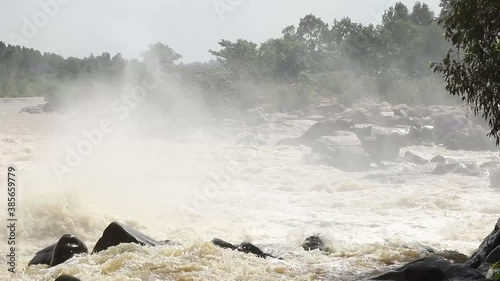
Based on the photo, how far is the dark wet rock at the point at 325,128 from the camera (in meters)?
34.1

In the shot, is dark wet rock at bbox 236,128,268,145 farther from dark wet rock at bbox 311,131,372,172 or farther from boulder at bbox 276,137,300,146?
dark wet rock at bbox 311,131,372,172

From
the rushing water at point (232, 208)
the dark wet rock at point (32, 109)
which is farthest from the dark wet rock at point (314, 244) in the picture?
the dark wet rock at point (32, 109)

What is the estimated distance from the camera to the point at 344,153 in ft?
88.8

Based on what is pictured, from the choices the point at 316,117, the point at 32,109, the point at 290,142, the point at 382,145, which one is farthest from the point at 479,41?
the point at 32,109

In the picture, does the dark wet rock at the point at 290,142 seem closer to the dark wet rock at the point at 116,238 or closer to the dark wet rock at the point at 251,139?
the dark wet rock at the point at 251,139

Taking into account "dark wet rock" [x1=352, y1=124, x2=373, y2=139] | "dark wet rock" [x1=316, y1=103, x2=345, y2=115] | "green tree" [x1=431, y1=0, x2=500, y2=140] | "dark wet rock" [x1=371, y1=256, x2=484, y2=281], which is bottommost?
"dark wet rock" [x1=371, y1=256, x2=484, y2=281]

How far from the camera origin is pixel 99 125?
3888 cm

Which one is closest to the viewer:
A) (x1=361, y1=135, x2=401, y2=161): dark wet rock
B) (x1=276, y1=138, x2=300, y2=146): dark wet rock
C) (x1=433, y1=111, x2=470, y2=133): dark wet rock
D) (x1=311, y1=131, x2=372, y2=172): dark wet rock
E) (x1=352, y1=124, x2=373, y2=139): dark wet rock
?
(x1=311, y1=131, x2=372, y2=172): dark wet rock

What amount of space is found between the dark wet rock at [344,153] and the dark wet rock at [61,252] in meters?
18.0

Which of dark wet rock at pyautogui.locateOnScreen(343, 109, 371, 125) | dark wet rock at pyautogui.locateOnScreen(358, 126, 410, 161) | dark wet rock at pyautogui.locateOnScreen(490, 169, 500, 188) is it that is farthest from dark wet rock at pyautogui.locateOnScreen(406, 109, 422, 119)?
dark wet rock at pyautogui.locateOnScreen(490, 169, 500, 188)

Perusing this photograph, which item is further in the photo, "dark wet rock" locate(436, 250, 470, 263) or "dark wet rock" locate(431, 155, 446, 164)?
"dark wet rock" locate(431, 155, 446, 164)

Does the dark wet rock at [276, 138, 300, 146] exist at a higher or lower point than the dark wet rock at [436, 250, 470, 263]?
higher

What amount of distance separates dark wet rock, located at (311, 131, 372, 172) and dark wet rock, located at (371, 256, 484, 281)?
18.6 metres

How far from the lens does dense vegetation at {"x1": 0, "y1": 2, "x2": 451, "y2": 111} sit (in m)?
51.1
